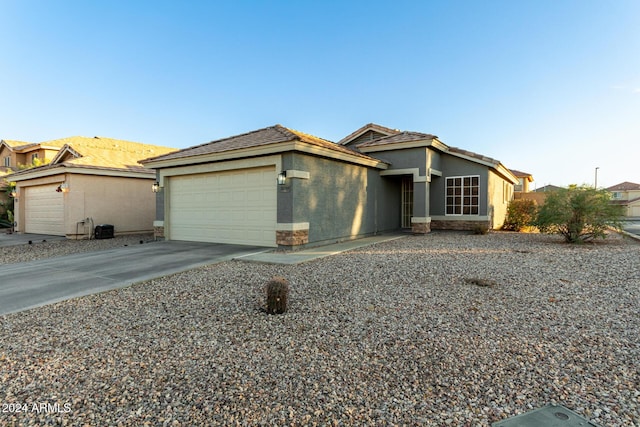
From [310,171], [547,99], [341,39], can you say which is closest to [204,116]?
[341,39]

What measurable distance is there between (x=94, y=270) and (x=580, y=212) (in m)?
13.1

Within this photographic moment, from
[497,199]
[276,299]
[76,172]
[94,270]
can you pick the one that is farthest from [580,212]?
[76,172]

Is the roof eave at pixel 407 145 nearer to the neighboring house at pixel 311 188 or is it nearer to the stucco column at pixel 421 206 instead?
the neighboring house at pixel 311 188

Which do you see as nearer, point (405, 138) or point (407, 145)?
point (407, 145)

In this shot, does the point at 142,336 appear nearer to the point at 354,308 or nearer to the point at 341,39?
the point at 354,308

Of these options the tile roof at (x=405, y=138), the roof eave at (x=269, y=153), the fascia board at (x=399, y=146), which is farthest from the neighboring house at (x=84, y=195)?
the tile roof at (x=405, y=138)

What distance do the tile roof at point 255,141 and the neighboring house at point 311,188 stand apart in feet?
0.18

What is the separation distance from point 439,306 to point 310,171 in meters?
6.18

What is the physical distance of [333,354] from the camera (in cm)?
314

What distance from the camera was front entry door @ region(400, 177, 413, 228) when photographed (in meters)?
15.2

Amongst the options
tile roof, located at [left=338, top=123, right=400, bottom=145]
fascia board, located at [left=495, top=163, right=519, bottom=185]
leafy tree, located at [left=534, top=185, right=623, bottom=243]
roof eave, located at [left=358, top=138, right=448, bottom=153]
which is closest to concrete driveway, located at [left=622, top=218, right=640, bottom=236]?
leafy tree, located at [left=534, top=185, right=623, bottom=243]

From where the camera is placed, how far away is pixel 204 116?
18766mm

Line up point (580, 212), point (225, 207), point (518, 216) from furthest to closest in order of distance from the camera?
point (518, 216) < point (225, 207) < point (580, 212)

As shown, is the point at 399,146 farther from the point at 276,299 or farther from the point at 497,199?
the point at 276,299
